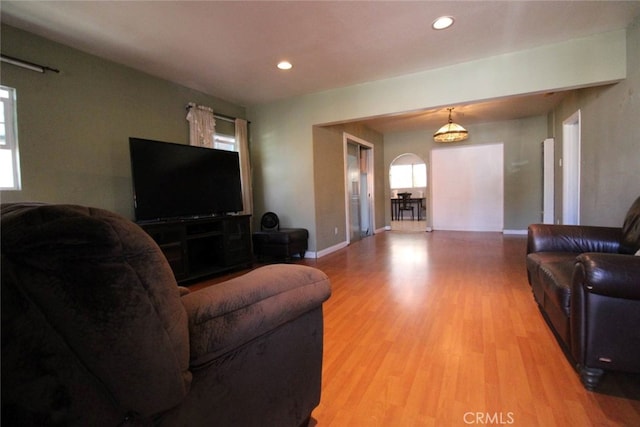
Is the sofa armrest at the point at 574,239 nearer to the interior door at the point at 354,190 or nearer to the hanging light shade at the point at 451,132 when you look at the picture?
the hanging light shade at the point at 451,132

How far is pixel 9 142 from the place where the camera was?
2.53 metres

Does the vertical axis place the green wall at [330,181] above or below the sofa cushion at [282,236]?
above

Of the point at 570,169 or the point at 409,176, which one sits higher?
the point at 409,176

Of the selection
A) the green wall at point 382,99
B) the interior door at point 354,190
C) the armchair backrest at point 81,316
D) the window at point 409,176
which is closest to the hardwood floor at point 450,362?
the armchair backrest at point 81,316

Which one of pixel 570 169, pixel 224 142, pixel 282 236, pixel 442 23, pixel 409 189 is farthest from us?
pixel 409 189

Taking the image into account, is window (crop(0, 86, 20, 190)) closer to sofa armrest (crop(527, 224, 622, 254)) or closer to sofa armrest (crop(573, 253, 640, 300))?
sofa armrest (crop(573, 253, 640, 300))

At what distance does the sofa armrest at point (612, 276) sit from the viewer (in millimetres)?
1290

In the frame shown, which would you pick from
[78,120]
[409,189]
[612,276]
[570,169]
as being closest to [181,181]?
[78,120]

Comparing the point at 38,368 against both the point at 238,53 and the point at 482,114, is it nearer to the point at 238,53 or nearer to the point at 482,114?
the point at 238,53

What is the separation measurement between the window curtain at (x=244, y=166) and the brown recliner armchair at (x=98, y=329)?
3.93 meters

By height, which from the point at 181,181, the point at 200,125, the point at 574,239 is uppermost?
the point at 200,125

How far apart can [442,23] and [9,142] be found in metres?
3.79

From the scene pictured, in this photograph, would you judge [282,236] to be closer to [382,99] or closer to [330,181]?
[330,181]

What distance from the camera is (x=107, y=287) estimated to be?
1.93ft
